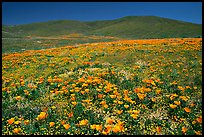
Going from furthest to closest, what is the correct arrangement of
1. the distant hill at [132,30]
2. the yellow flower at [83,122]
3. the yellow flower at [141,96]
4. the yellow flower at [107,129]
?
the distant hill at [132,30]
the yellow flower at [141,96]
the yellow flower at [83,122]
the yellow flower at [107,129]

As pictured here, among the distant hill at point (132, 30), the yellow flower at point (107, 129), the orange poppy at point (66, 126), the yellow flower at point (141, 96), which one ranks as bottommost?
the yellow flower at point (107, 129)

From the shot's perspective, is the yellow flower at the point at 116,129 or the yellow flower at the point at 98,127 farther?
the yellow flower at the point at 98,127

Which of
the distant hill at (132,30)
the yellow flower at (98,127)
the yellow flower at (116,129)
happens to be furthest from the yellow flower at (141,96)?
the distant hill at (132,30)

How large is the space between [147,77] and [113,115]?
140 inches

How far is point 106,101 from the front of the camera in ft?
25.1

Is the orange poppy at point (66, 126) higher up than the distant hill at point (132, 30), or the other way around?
→ the distant hill at point (132, 30)

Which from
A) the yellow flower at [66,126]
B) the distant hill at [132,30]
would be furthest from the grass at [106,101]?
the distant hill at [132,30]

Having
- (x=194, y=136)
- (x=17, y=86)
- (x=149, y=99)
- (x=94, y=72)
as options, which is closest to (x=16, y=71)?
(x=17, y=86)

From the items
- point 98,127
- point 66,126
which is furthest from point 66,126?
point 98,127

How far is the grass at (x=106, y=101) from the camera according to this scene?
6332mm

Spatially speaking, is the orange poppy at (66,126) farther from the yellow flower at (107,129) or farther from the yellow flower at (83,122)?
the yellow flower at (107,129)

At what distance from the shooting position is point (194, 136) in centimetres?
587

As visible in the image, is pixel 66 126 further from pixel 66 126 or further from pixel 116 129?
pixel 116 129

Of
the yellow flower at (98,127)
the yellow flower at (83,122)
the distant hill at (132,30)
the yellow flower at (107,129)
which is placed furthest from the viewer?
the distant hill at (132,30)
